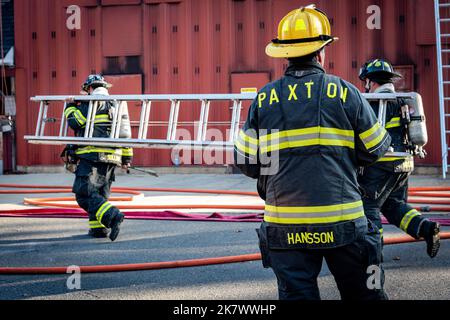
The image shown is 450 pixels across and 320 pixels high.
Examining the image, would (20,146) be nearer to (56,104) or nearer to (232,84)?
(56,104)

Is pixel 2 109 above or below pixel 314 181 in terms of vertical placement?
above

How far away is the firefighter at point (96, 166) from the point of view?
6867mm

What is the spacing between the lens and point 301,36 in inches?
125

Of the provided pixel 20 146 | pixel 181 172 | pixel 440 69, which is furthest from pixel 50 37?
pixel 440 69

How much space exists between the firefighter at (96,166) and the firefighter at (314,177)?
3959 mm

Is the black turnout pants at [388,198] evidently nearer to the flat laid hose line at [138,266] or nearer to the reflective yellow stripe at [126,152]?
the flat laid hose line at [138,266]

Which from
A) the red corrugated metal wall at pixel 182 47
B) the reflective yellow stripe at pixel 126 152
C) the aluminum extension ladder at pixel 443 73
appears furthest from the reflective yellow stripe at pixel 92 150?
the red corrugated metal wall at pixel 182 47

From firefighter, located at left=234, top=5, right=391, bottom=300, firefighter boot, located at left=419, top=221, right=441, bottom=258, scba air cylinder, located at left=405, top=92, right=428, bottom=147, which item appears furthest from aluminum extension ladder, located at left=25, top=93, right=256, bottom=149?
firefighter, located at left=234, top=5, right=391, bottom=300

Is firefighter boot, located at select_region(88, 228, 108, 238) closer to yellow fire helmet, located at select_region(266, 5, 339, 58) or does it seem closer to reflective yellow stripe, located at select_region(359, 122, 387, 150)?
yellow fire helmet, located at select_region(266, 5, 339, 58)

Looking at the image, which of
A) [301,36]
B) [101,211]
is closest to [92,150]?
[101,211]

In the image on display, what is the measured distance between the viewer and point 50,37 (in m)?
16.2

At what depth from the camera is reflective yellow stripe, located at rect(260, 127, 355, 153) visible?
3006 millimetres

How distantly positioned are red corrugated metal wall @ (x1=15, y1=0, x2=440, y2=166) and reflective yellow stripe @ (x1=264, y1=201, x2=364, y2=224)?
449 inches

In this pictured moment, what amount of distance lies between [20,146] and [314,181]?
1451 cm
